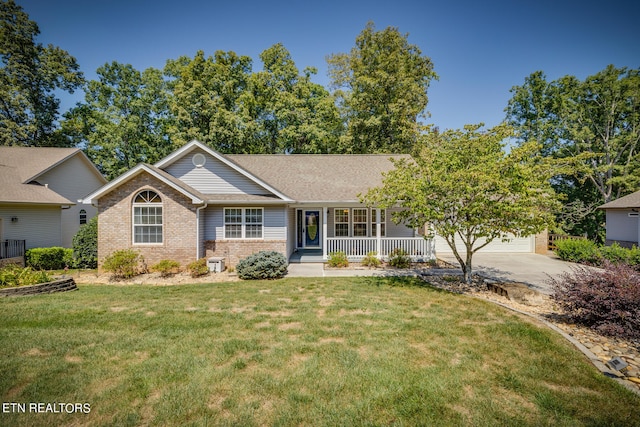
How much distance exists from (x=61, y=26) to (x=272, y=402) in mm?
23264

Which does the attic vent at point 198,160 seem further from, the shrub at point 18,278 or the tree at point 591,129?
the tree at point 591,129

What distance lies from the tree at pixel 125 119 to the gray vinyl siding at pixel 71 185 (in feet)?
19.0

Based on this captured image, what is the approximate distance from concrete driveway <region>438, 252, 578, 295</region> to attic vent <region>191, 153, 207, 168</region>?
44.9 feet

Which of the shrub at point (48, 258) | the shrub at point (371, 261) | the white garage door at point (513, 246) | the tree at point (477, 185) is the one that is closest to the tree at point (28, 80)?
the shrub at point (48, 258)

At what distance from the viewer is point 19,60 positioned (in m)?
25.8

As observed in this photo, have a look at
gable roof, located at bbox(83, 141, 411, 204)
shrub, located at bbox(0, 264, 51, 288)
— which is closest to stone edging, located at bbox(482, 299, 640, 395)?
gable roof, located at bbox(83, 141, 411, 204)

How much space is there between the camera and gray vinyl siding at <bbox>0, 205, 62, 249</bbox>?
14406mm

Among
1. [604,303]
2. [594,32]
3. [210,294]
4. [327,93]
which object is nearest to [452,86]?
[594,32]

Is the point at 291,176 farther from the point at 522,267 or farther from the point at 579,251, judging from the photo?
the point at 579,251

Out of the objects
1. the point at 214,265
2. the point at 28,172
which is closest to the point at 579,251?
the point at 214,265

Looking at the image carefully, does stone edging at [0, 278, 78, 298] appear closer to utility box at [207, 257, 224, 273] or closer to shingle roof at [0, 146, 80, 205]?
utility box at [207, 257, 224, 273]

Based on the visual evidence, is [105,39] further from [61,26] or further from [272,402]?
[272,402]

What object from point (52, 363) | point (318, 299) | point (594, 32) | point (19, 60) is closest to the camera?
point (52, 363)

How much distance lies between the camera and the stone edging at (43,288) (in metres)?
8.63
